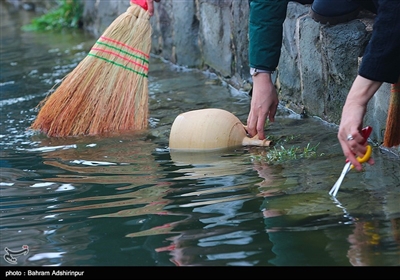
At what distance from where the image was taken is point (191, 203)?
268 centimetres

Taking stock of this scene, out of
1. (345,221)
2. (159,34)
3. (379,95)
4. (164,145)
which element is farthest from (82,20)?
(345,221)

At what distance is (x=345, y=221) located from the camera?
2373 mm

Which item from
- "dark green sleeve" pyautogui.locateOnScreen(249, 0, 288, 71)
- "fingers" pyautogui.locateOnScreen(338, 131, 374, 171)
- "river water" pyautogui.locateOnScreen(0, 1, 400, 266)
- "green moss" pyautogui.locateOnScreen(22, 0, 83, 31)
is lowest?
"river water" pyautogui.locateOnScreen(0, 1, 400, 266)

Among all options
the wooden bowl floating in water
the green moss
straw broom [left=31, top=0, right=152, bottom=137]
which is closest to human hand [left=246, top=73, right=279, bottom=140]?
the wooden bowl floating in water

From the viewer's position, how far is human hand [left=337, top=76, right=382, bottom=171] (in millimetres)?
2312

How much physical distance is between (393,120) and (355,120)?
78cm

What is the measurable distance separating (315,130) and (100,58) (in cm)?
138

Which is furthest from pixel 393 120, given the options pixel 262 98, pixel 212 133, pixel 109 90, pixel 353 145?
pixel 109 90

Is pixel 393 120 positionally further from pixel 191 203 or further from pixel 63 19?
pixel 63 19

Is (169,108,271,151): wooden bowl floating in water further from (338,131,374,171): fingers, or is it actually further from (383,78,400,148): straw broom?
(338,131,374,171): fingers

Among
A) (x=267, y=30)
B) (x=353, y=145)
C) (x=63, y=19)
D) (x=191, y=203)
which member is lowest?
(x=191, y=203)

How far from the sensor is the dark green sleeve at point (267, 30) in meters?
3.09

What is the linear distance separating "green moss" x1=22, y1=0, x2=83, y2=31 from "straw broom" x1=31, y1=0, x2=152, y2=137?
5075mm

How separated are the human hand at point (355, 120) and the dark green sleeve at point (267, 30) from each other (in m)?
0.79
